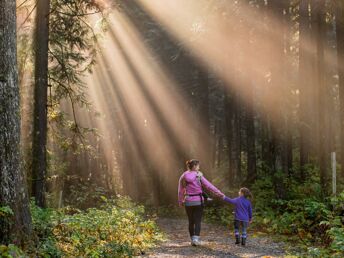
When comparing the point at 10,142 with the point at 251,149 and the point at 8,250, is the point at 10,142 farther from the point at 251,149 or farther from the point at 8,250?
the point at 251,149

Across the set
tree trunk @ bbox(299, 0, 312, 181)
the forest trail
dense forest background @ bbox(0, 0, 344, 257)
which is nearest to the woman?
the forest trail

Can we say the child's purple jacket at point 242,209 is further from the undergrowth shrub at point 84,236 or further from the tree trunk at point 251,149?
the tree trunk at point 251,149

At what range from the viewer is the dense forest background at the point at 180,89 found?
1384 centimetres

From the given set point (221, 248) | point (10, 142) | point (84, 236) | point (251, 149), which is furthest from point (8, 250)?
point (251, 149)

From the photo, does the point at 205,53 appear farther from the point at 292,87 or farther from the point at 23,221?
the point at 23,221

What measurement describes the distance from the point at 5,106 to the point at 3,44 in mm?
1058

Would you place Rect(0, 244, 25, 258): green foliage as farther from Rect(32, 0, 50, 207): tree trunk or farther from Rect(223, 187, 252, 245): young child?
Rect(223, 187, 252, 245): young child

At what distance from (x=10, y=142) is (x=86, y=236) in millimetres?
2952

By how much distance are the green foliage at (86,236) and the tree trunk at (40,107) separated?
A: 147cm

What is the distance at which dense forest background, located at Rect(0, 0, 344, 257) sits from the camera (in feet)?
45.4

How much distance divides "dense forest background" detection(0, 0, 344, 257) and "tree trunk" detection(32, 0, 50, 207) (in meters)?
0.03

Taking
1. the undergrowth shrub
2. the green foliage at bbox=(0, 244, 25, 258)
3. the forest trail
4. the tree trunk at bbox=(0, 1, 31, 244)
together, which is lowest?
the forest trail

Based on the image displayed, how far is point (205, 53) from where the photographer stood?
2502cm

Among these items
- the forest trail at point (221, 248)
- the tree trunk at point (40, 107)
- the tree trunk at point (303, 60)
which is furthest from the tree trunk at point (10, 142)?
the tree trunk at point (303, 60)
